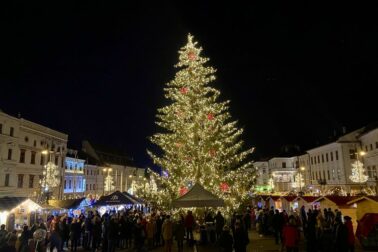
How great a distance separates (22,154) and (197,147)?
32.7 m

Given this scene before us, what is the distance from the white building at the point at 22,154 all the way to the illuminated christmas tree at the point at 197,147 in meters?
18.4

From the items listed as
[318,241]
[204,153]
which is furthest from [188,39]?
[318,241]

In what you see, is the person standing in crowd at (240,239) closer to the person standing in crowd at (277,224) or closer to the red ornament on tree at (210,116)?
the person standing in crowd at (277,224)

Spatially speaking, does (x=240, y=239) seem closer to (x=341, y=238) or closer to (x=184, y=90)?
(x=341, y=238)

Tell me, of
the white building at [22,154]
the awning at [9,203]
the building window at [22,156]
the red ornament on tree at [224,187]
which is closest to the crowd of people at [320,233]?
the red ornament on tree at [224,187]

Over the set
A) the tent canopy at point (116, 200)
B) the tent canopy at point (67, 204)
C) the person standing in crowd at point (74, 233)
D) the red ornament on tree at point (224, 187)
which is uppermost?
the red ornament on tree at point (224, 187)

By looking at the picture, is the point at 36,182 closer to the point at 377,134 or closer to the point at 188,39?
the point at 188,39

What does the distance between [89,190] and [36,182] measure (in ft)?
82.9

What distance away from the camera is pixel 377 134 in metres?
49.2

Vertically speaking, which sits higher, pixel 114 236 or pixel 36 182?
pixel 36 182

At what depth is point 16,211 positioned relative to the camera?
2786 centimetres

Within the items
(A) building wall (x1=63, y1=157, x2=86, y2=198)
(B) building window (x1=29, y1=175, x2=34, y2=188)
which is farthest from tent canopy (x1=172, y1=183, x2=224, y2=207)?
(A) building wall (x1=63, y1=157, x2=86, y2=198)

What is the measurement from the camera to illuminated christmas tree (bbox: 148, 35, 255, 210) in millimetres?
23516

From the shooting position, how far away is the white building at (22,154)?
137 feet
